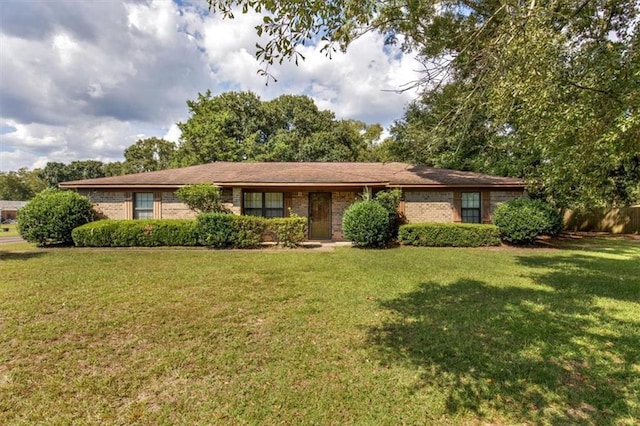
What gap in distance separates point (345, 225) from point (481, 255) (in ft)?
15.3

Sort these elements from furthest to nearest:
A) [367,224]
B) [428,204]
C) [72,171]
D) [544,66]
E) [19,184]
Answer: [19,184] → [72,171] → [428,204] → [367,224] → [544,66]

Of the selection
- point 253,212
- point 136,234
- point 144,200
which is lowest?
point 136,234

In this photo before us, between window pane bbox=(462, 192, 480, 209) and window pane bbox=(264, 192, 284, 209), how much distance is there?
7866mm

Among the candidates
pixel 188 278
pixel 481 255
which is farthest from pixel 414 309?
pixel 481 255

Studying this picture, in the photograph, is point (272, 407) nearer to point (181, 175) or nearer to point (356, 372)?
point (356, 372)

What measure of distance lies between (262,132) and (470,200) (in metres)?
23.1

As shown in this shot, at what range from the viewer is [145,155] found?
170ft

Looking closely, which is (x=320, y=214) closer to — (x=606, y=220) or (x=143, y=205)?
(x=143, y=205)

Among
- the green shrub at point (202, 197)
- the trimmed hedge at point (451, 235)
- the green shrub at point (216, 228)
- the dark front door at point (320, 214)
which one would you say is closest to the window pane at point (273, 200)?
the dark front door at point (320, 214)

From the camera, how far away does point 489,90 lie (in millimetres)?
6598

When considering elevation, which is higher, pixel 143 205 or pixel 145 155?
pixel 145 155

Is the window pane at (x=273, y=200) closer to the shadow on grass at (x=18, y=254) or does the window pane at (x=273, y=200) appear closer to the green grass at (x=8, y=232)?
the shadow on grass at (x=18, y=254)

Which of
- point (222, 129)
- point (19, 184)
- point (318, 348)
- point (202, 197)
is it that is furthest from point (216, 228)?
point (19, 184)

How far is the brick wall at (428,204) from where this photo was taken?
14594 mm
